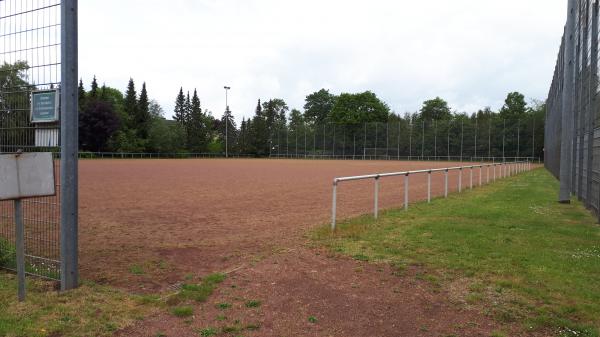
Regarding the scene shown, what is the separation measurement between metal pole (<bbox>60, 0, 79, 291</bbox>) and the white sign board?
10.5 inches

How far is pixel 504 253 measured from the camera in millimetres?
6332

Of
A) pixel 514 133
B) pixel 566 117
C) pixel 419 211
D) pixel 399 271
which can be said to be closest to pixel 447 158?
pixel 514 133

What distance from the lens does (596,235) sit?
7.87 m

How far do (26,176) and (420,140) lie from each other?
2825 inches

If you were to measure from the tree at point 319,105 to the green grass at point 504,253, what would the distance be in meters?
107

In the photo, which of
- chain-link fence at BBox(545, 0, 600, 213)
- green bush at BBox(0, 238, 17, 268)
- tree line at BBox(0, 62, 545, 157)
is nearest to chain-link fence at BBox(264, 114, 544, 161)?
tree line at BBox(0, 62, 545, 157)

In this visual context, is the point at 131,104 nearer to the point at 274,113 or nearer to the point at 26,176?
the point at 274,113

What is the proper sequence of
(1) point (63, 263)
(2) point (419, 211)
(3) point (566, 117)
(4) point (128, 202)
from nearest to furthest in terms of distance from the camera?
(1) point (63, 263) < (2) point (419, 211) < (4) point (128, 202) < (3) point (566, 117)

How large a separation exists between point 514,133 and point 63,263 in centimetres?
6834

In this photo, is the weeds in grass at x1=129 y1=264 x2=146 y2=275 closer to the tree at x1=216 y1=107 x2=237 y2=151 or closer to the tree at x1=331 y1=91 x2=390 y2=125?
the tree at x1=331 y1=91 x2=390 y2=125

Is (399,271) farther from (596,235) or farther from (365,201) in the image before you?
(365,201)

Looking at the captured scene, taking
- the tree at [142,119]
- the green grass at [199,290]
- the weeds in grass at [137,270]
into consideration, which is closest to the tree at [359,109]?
the tree at [142,119]

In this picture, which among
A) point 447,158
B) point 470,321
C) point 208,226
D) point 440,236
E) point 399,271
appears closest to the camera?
point 470,321

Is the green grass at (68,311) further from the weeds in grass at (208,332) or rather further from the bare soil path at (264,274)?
the weeds in grass at (208,332)
